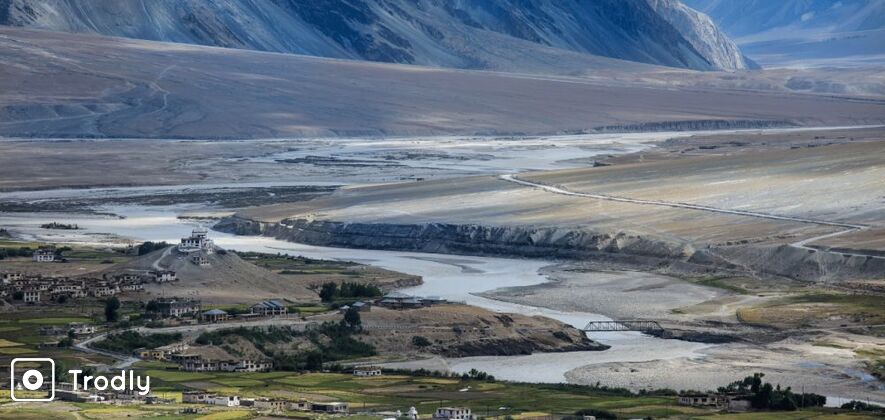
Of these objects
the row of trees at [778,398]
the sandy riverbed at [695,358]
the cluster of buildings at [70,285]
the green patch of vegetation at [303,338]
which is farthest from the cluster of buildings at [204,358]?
the row of trees at [778,398]

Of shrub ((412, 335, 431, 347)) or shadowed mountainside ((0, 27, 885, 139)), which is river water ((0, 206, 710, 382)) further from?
shadowed mountainside ((0, 27, 885, 139))

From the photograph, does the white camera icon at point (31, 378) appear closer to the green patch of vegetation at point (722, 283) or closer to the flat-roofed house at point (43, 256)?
the flat-roofed house at point (43, 256)

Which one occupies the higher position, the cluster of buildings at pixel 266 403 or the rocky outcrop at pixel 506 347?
the cluster of buildings at pixel 266 403

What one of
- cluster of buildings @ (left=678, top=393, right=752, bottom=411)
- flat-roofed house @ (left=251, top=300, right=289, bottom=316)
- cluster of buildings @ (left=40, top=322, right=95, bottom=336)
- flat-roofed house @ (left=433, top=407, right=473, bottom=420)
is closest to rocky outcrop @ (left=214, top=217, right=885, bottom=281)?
flat-roofed house @ (left=251, top=300, right=289, bottom=316)

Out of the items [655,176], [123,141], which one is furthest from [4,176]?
[655,176]

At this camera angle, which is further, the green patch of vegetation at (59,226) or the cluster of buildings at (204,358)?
the green patch of vegetation at (59,226)

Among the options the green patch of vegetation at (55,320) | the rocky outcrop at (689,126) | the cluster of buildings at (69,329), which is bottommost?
the green patch of vegetation at (55,320)

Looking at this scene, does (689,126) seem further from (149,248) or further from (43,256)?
(43,256)

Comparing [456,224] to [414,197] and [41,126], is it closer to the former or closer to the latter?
[414,197]
